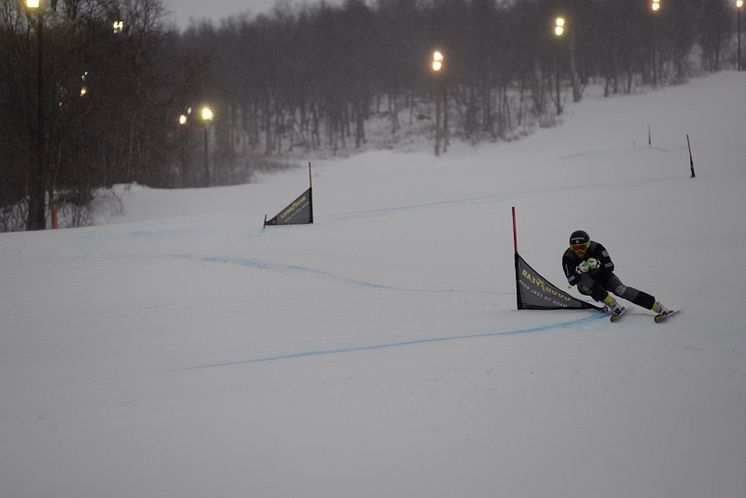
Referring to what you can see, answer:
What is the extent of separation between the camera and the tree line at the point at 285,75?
2395 centimetres

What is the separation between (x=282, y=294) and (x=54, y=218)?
15698 millimetres

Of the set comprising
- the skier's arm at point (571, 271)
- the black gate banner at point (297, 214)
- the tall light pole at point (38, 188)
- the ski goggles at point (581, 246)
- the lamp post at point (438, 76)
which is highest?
the lamp post at point (438, 76)

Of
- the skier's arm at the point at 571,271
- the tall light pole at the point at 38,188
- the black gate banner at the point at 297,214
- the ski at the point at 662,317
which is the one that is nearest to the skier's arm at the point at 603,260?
the skier's arm at the point at 571,271

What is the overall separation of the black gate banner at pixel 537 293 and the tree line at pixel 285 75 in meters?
19.0

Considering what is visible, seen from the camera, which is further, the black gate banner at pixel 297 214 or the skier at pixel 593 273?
the black gate banner at pixel 297 214

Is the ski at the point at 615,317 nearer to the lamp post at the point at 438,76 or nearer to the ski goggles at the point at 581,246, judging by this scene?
the ski goggles at the point at 581,246

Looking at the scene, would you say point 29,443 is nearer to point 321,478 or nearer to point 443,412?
point 321,478

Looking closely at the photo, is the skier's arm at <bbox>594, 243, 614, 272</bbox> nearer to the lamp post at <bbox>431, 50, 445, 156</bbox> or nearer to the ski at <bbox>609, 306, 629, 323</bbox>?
the ski at <bbox>609, 306, 629, 323</bbox>

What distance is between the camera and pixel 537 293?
30.1ft

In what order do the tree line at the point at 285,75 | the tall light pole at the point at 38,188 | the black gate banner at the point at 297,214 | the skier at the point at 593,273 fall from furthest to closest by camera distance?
the tree line at the point at 285,75 → the tall light pole at the point at 38,188 → the black gate banner at the point at 297,214 → the skier at the point at 593,273

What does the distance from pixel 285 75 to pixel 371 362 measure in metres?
59.3

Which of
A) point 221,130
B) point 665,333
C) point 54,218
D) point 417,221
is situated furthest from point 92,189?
point 221,130

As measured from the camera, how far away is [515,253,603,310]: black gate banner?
8969 millimetres

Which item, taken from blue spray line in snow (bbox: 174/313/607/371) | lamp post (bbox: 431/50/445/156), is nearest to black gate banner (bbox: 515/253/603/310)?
blue spray line in snow (bbox: 174/313/607/371)
